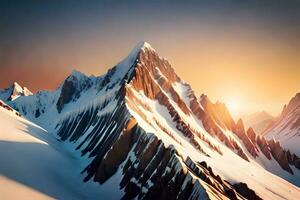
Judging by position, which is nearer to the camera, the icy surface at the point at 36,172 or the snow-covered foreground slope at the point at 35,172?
the snow-covered foreground slope at the point at 35,172

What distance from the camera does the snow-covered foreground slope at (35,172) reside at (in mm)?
105250

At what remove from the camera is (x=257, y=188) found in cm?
15950

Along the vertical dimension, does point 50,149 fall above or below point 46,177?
above

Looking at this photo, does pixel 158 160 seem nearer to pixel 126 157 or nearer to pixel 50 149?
pixel 126 157

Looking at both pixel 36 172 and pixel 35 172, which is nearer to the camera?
pixel 35 172

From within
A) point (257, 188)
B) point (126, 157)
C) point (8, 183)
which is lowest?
point (8, 183)

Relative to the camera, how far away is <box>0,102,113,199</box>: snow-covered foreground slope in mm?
105250

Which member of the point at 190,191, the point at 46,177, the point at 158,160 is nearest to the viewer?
the point at 190,191

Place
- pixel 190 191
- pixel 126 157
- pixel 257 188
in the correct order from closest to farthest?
pixel 190 191 < pixel 126 157 < pixel 257 188

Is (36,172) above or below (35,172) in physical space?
above

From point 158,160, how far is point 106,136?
61139 mm

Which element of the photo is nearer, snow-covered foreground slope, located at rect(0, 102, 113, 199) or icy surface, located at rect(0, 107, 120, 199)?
snow-covered foreground slope, located at rect(0, 102, 113, 199)

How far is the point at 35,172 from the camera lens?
122250 millimetres

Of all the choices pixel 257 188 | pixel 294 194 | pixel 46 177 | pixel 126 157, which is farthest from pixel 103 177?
pixel 294 194
